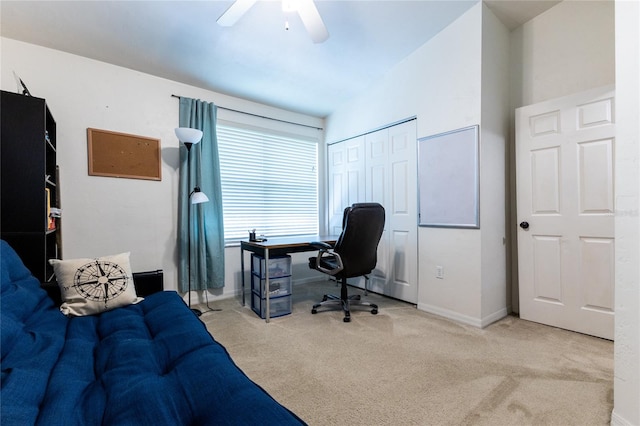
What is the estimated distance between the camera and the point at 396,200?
322 centimetres

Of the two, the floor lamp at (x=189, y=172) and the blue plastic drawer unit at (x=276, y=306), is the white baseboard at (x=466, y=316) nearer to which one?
the blue plastic drawer unit at (x=276, y=306)

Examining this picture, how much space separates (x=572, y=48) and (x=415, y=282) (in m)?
2.50

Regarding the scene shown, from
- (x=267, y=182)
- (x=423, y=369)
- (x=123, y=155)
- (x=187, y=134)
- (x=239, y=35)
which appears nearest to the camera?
(x=423, y=369)

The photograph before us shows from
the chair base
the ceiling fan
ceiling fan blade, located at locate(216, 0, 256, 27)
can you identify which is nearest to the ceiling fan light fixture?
the ceiling fan

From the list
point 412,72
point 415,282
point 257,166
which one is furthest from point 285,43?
point 415,282

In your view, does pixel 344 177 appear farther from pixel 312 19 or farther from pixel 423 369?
pixel 423 369

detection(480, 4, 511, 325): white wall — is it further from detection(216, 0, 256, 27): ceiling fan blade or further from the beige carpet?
detection(216, 0, 256, 27): ceiling fan blade

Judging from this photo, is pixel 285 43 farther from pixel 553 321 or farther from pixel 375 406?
pixel 553 321

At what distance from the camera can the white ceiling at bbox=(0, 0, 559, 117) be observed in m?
2.13

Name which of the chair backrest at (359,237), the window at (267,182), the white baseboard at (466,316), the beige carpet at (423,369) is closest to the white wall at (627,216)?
the beige carpet at (423,369)

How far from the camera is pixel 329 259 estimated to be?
2.99 metres

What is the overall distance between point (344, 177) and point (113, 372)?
3.35 metres

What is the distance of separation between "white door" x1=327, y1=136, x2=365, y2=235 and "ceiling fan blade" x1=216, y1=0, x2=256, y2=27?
7.04 ft

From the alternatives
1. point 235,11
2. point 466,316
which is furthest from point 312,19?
point 466,316
